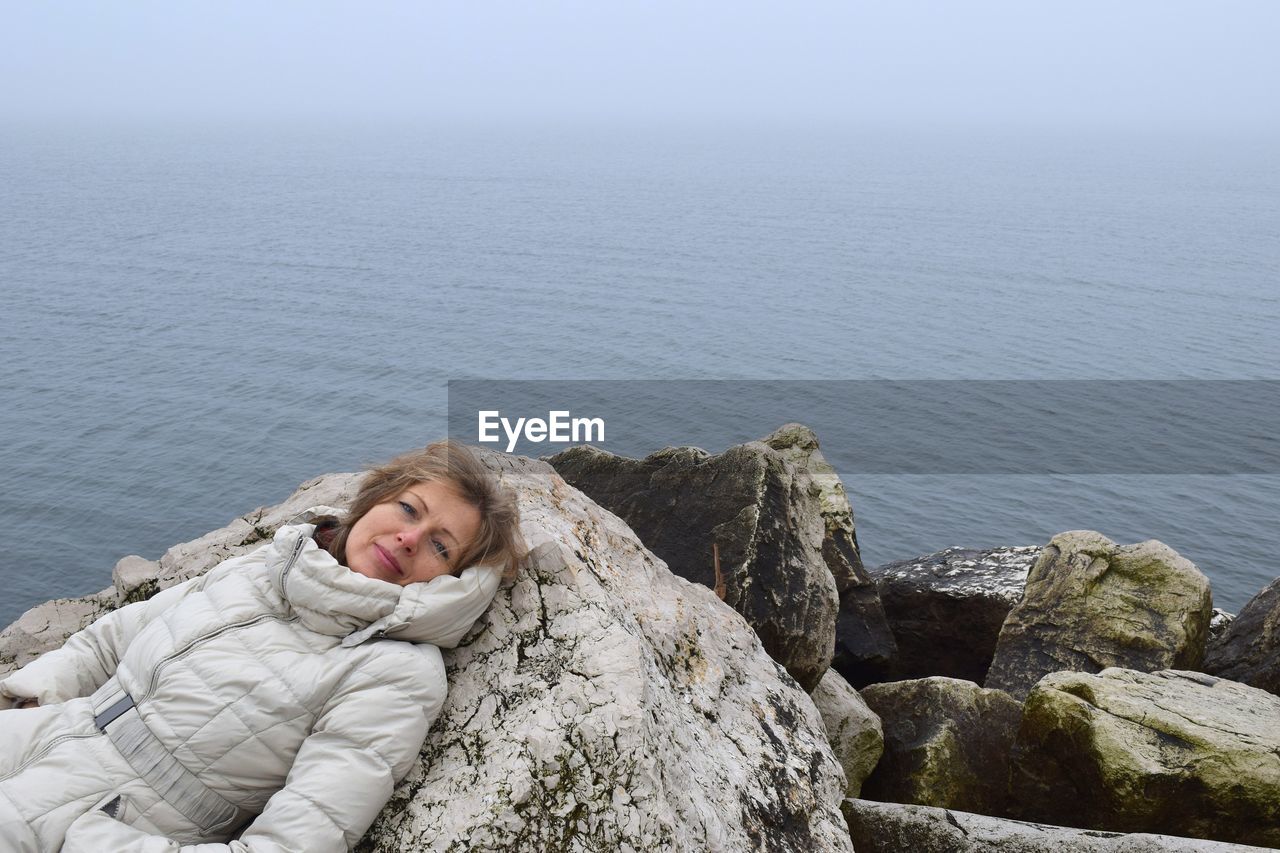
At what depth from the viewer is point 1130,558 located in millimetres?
15148

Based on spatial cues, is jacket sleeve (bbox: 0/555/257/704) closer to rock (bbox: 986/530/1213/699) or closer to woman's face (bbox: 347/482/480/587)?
woman's face (bbox: 347/482/480/587)

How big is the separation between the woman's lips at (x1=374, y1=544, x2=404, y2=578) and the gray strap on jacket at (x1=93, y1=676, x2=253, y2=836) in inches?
55.5

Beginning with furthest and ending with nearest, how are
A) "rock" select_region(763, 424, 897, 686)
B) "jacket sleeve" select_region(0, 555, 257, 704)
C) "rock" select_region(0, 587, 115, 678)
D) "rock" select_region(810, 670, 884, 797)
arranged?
"rock" select_region(763, 424, 897, 686), "rock" select_region(810, 670, 884, 797), "rock" select_region(0, 587, 115, 678), "jacket sleeve" select_region(0, 555, 257, 704)

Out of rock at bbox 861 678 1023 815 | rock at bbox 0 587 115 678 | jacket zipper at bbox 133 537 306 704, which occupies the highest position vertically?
jacket zipper at bbox 133 537 306 704

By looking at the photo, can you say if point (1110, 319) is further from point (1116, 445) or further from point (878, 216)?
point (878, 216)

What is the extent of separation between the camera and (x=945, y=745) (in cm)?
1166

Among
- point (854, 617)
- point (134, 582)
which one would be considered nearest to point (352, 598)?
point (134, 582)

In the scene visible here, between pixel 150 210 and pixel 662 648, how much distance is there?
459 feet

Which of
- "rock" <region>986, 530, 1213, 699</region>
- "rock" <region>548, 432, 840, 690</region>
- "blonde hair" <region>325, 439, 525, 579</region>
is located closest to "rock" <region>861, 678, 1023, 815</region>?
"rock" <region>548, 432, 840, 690</region>

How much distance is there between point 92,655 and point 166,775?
4.63ft

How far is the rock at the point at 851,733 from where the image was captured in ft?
37.0

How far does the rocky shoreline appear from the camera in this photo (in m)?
6.03

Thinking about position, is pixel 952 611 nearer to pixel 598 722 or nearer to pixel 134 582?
pixel 134 582

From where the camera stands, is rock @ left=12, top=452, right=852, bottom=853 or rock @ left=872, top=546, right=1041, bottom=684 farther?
rock @ left=872, top=546, right=1041, bottom=684
